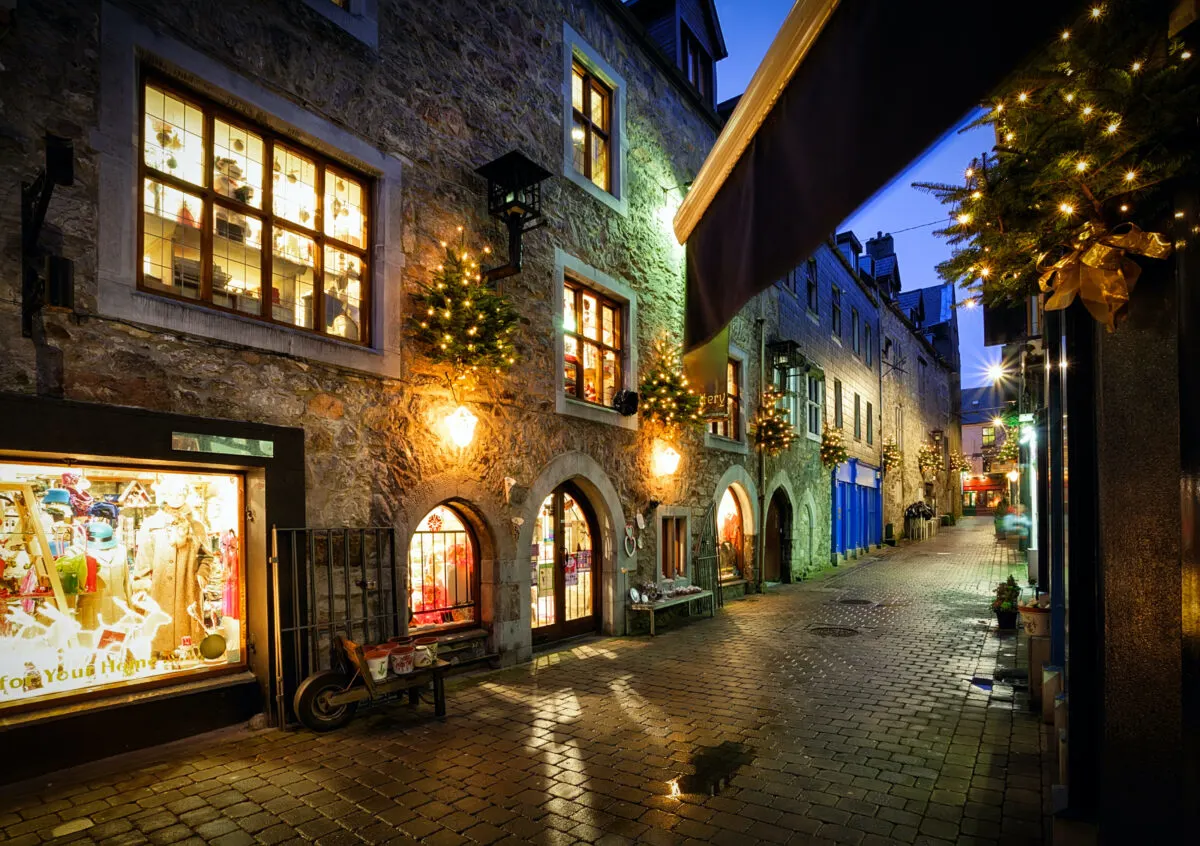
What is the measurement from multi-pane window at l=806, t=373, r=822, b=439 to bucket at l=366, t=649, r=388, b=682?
14.7m

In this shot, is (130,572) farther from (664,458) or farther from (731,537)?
(731,537)

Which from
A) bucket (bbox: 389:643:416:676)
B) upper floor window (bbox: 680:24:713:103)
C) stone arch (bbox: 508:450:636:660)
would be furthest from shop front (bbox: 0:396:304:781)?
upper floor window (bbox: 680:24:713:103)

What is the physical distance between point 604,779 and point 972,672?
16.6ft

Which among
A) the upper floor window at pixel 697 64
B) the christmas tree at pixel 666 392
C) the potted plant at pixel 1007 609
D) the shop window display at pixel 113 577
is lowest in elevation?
the potted plant at pixel 1007 609

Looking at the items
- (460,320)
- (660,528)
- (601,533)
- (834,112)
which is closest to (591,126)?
(460,320)

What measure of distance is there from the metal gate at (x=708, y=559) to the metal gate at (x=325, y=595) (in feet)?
21.7

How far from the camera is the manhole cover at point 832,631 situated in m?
9.85

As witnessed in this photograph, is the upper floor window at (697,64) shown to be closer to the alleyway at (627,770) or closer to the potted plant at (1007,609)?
the potted plant at (1007,609)

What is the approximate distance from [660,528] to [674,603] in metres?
1.30

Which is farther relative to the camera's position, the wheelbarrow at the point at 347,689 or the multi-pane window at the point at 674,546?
the multi-pane window at the point at 674,546

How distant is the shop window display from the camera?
485 centimetres

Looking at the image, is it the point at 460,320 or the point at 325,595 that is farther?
the point at 460,320

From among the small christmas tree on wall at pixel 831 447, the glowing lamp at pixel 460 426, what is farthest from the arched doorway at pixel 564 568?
the small christmas tree on wall at pixel 831 447

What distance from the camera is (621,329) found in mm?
11000
